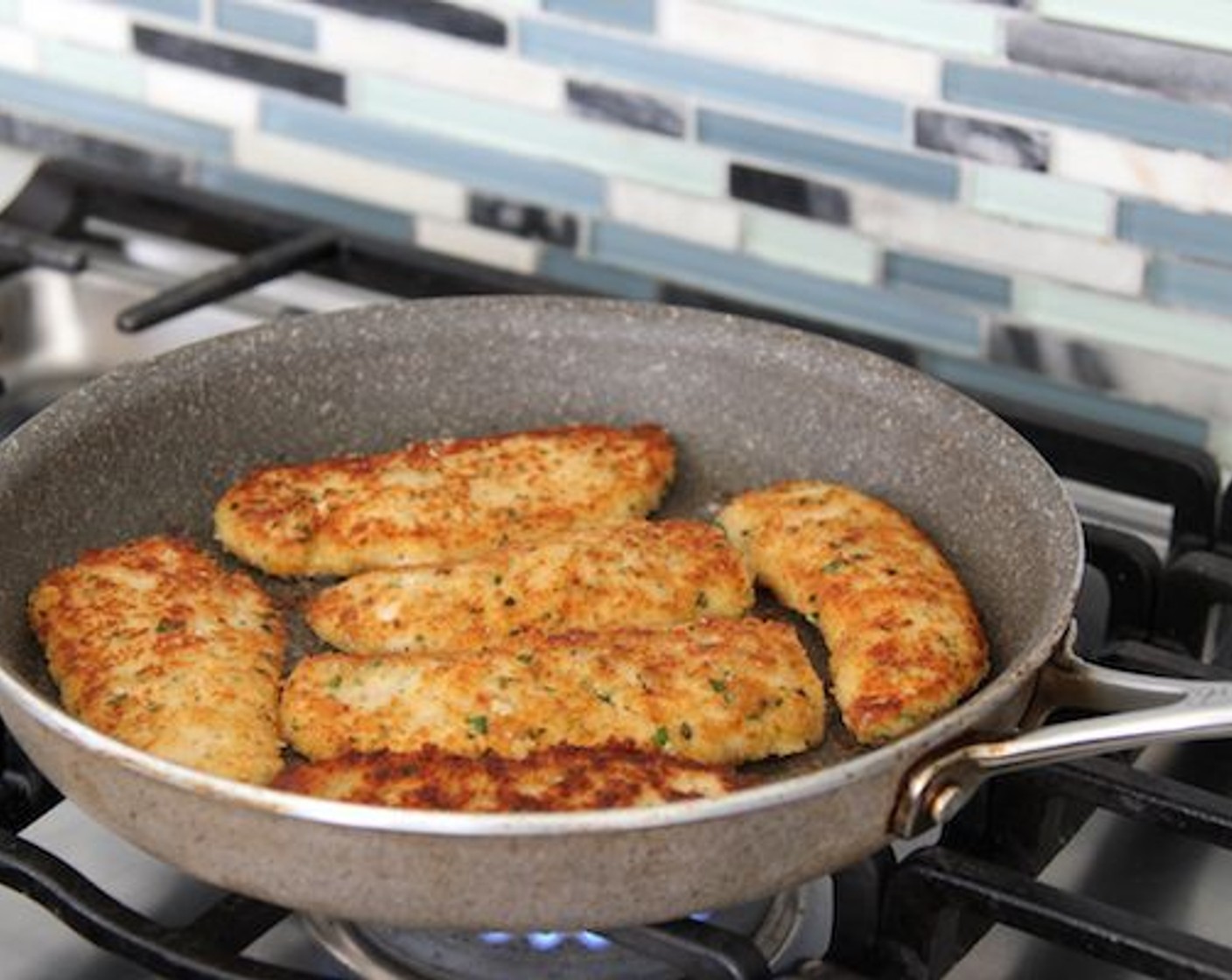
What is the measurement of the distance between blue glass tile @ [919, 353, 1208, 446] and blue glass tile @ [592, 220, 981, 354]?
1cm

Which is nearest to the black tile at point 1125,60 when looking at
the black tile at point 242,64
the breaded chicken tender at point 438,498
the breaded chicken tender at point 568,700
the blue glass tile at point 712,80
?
the blue glass tile at point 712,80

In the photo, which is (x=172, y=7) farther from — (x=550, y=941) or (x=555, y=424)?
(x=550, y=941)

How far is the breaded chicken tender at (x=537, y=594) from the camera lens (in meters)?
1.25

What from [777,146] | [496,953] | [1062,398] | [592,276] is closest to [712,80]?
[777,146]

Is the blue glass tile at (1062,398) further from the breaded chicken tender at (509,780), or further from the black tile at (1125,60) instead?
the breaded chicken tender at (509,780)

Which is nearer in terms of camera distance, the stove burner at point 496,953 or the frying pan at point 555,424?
the frying pan at point 555,424

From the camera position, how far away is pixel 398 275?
1.60 m

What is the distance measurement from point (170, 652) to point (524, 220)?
1.95 ft

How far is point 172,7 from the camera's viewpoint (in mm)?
1755

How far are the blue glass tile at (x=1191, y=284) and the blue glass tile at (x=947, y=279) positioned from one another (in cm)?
10

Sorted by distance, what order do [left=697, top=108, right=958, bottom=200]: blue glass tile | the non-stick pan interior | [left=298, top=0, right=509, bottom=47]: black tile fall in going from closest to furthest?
the non-stick pan interior
[left=697, top=108, right=958, bottom=200]: blue glass tile
[left=298, top=0, right=509, bottom=47]: black tile

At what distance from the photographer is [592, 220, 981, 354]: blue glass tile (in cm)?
155

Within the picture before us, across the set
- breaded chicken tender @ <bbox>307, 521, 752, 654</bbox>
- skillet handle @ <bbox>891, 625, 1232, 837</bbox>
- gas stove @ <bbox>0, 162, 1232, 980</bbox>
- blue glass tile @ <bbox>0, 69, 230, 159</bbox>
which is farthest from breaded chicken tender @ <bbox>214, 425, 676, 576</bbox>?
blue glass tile @ <bbox>0, 69, 230, 159</bbox>

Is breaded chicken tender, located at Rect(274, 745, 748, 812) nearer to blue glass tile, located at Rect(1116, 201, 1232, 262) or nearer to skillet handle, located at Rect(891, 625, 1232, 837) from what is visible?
skillet handle, located at Rect(891, 625, 1232, 837)
